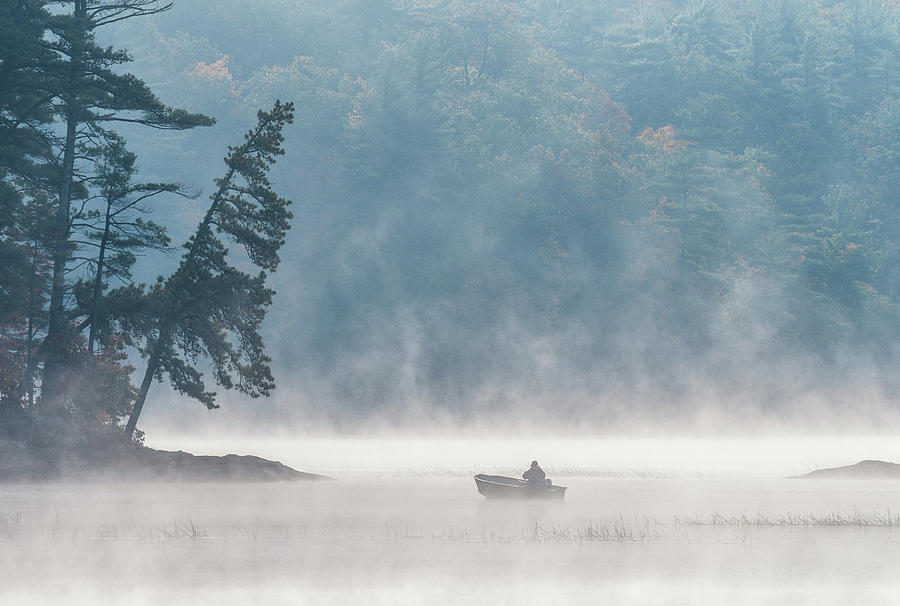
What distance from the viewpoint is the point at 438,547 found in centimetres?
2878

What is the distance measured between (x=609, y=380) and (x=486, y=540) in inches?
2919

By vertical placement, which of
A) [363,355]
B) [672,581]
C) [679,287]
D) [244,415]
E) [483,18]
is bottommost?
[672,581]

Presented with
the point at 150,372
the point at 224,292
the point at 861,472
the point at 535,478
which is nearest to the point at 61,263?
the point at 150,372

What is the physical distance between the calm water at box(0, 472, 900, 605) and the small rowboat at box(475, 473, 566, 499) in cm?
69

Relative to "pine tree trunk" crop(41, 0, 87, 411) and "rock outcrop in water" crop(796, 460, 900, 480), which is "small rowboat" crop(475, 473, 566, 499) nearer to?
"pine tree trunk" crop(41, 0, 87, 411)

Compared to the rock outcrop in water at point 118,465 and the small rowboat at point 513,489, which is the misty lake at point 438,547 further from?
the rock outcrop in water at point 118,465

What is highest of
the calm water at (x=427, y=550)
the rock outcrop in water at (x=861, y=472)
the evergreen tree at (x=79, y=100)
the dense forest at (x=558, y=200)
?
the dense forest at (x=558, y=200)

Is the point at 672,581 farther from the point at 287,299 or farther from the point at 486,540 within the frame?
the point at 287,299

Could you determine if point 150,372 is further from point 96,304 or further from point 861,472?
point 861,472

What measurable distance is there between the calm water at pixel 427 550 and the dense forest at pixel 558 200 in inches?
2250

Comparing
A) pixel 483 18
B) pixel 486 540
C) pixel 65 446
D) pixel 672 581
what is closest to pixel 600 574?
pixel 672 581

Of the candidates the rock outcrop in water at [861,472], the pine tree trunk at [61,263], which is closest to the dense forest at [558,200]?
the rock outcrop in water at [861,472]

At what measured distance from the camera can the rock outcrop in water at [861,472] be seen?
5953 cm

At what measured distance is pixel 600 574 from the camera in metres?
24.2
